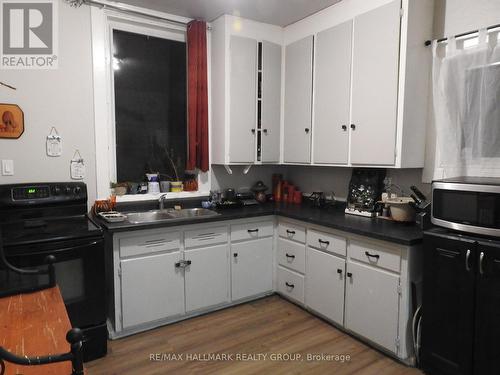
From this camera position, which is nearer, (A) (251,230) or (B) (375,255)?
(B) (375,255)

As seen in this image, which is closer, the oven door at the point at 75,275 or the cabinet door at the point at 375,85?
the oven door at the point at 75,275

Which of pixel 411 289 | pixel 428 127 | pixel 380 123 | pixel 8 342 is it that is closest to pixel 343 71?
pixel 380 123

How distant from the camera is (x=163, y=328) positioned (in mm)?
2729

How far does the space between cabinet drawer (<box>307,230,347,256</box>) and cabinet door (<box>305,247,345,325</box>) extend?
48mm

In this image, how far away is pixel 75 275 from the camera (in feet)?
7.25

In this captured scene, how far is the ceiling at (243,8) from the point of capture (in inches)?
113

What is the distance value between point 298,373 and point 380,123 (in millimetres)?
1836

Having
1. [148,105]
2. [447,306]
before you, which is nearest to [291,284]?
[447,306]

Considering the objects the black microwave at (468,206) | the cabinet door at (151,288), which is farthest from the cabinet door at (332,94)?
the cabinet door at (151,288)

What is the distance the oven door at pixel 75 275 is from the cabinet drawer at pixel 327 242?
1600 mm

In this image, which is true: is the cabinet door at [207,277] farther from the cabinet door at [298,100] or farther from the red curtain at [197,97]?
the cabinet door at [298,100]

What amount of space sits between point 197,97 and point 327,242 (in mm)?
1772

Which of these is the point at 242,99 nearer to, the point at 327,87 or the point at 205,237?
the point at 327,87

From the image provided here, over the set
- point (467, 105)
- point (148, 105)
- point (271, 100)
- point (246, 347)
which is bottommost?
point (246, 347)
